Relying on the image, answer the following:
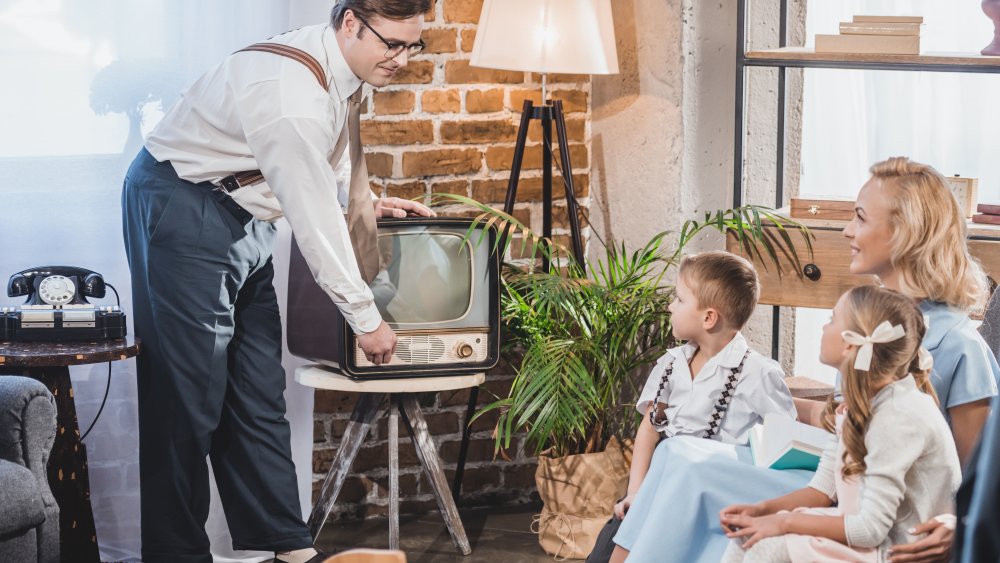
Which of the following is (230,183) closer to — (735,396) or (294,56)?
(294,56)

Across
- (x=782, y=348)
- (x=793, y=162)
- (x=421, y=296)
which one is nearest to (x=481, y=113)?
(x=421, y=296)

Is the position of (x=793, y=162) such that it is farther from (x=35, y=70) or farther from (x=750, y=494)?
(x=35, y=70)

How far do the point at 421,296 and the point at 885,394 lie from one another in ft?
4.08

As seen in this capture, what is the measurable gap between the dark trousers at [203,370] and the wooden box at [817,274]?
1.18 m

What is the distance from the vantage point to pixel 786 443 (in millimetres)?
1987

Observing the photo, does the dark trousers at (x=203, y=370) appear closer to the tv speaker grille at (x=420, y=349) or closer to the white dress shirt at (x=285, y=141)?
the white dress shirt at (x=285, y=141)

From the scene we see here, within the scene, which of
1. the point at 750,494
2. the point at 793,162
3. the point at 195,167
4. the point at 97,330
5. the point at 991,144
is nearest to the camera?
the point at 750,494

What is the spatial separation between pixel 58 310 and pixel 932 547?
196 centimetres

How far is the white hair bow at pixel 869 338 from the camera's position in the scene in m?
1.73

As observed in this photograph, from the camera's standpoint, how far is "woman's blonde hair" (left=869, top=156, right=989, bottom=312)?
197 cm

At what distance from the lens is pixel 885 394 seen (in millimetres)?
1757

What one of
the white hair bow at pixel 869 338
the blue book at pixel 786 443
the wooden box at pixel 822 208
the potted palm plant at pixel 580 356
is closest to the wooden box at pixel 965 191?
the wooden box at pixel 822 208

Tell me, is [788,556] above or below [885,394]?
below

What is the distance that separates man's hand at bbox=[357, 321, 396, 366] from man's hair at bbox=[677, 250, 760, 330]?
668 millimetres
